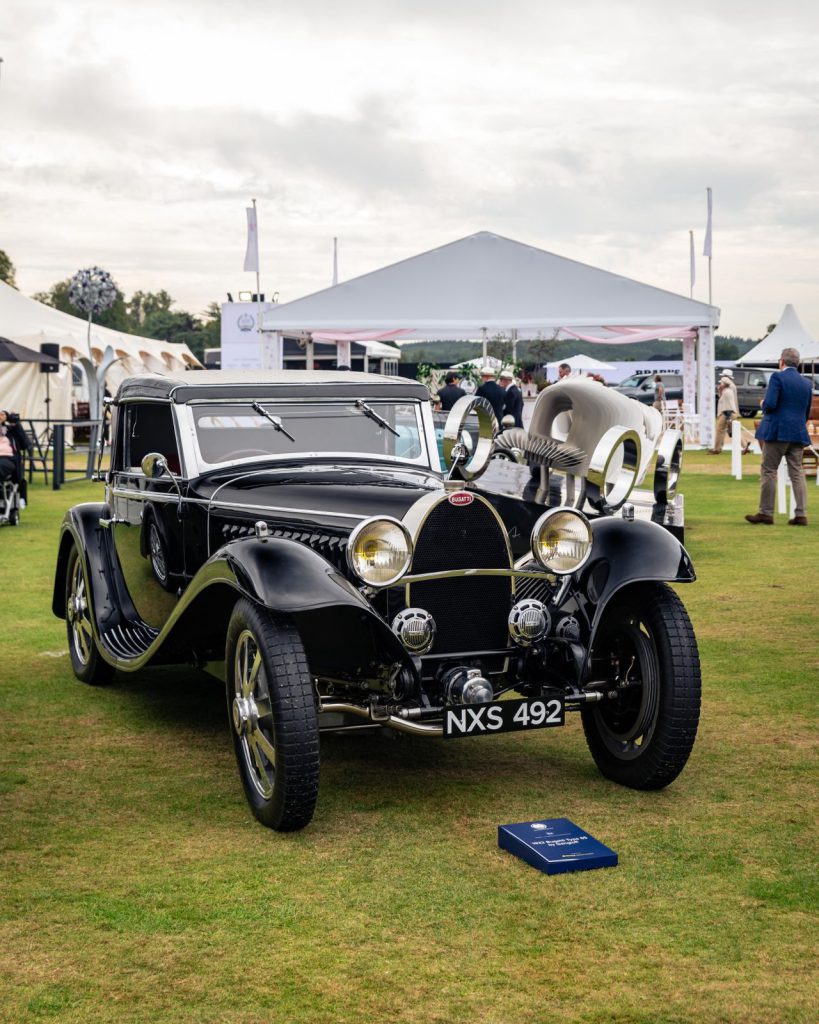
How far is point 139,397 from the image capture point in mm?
6219

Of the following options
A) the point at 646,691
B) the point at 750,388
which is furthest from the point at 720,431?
the point at 646,691

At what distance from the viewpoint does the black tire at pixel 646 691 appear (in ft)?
14.7

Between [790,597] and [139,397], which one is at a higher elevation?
[139,397]

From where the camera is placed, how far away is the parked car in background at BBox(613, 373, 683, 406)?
Result: 40000 millimetres

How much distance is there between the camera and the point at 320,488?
5.12 m

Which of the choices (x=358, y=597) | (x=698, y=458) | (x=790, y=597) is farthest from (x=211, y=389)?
(x=698, y=458)

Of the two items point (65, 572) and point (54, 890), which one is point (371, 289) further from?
point (54, 890)

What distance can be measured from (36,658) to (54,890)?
3696mm

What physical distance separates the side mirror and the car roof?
1.02ft

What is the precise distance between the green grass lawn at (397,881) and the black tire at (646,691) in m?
0.14

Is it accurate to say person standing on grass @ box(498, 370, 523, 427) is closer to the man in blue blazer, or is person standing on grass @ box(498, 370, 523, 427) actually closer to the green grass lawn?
the man in blue blazer

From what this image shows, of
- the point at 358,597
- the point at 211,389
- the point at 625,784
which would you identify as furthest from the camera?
the point at 211,389

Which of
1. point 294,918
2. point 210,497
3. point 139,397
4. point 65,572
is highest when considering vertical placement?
point 139,397

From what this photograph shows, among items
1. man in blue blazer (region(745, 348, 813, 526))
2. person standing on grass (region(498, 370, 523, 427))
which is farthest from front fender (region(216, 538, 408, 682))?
person standing on grass (region(498, 370, 523, 427))
